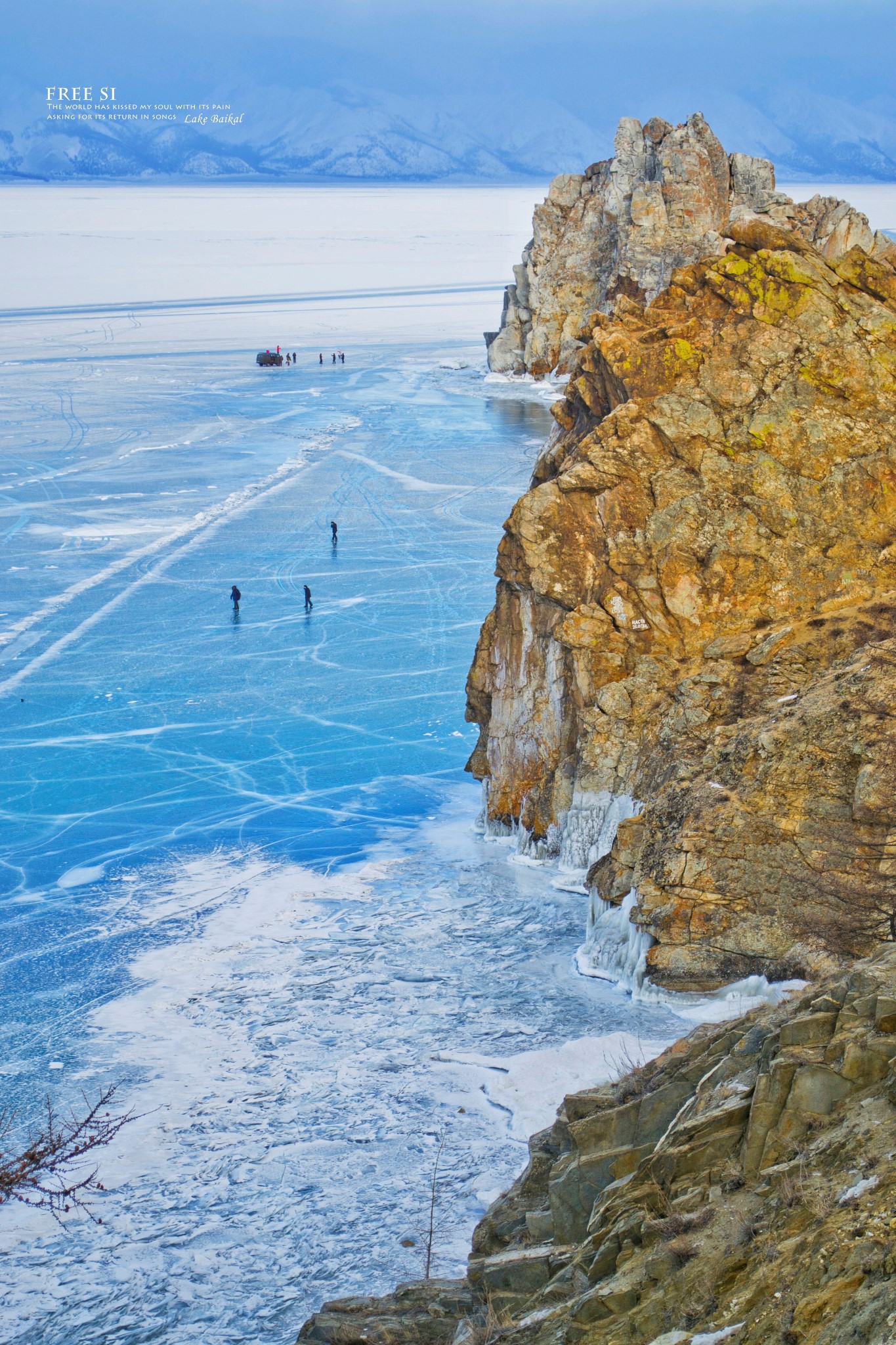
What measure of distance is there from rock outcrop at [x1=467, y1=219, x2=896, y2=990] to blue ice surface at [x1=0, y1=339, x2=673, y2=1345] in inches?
86.4

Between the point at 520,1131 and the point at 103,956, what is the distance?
695 cm

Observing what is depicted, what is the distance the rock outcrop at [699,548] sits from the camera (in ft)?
55.8

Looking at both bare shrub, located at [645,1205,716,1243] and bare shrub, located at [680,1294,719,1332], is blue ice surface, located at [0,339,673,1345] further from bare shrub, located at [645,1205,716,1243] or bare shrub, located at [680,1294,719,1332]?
bare shrub, located at [680,1294,719,1332]

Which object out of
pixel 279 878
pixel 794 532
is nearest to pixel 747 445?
pixel 794 532

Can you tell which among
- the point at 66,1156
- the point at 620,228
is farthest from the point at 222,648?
the point at 620,228

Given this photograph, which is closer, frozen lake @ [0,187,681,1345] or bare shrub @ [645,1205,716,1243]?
bare shrub @ [645,1205,716,1243]

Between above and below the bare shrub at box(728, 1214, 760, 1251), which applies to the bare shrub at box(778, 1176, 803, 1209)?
above

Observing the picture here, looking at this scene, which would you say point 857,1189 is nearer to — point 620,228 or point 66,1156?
point 66,1156

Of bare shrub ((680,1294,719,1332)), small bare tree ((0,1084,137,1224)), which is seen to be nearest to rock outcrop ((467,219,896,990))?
small bare tree ((0,1084,137,1224))

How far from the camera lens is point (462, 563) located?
3509 centimetres

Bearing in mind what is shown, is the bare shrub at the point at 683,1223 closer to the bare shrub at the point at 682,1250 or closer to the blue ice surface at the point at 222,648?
the bare shrub at the point at 682,1250

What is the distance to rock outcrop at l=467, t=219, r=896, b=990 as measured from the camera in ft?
55.8

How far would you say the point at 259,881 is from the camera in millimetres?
19641

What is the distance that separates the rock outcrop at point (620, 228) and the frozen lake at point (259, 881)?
1678 cm
